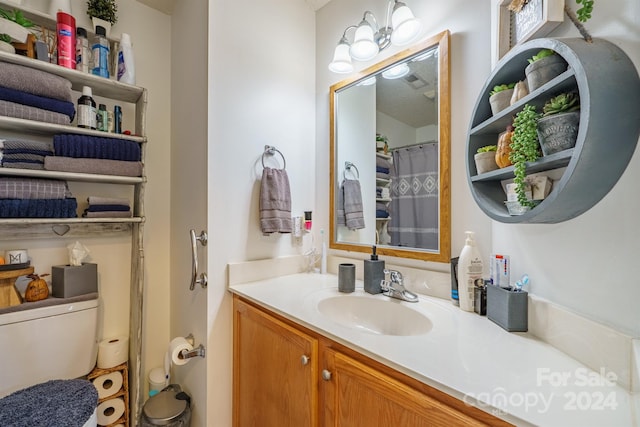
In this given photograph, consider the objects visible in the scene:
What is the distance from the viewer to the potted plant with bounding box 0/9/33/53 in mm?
1096

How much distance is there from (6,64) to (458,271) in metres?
1.94

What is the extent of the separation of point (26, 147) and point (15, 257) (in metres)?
0.50

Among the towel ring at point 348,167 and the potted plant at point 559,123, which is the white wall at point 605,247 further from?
the towel ring at point 348,167

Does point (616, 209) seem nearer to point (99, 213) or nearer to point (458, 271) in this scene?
point (458, 271)

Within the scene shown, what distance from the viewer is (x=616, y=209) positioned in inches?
21.8

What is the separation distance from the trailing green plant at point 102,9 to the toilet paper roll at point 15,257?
1245mm

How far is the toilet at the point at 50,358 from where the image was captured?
37.7 inches

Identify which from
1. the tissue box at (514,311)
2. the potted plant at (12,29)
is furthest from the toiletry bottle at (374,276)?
the potted plant at (12,29)

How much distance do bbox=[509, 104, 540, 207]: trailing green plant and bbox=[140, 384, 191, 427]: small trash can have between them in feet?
5.55

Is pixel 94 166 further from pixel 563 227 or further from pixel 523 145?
pixel 563 227

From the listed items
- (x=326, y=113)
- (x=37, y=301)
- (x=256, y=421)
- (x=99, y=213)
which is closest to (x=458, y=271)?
(x=256, y=421)

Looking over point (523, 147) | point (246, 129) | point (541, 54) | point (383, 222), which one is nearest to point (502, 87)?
point (541, 54)

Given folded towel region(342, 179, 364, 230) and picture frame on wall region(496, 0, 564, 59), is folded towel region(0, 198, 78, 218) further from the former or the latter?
picture frame on wall region(496, 0, 564, 59)

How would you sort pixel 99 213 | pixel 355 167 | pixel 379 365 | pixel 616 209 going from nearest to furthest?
pixel 616 209
pixel 379 365
pixel 99 213
pixel 355 167
